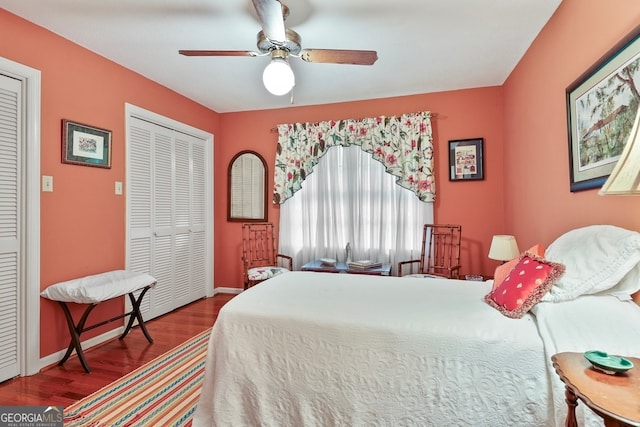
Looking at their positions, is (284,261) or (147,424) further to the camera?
(284,261)

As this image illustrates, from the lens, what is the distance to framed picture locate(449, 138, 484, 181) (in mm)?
3662

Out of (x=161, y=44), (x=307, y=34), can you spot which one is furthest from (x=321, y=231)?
(x=161, y=44)

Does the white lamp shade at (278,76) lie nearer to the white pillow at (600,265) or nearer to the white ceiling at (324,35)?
the white ceiling at (324,35)

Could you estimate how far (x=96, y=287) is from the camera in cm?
246

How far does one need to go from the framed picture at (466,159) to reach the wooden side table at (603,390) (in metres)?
2.88

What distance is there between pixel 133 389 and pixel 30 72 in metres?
2.38

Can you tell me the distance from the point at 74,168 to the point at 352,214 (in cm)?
284

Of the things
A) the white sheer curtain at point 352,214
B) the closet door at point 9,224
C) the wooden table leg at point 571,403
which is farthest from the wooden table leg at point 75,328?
the wooden table leg at point 571,403

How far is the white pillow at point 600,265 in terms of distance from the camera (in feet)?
4.58

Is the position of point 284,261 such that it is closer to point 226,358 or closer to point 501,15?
point 226,358

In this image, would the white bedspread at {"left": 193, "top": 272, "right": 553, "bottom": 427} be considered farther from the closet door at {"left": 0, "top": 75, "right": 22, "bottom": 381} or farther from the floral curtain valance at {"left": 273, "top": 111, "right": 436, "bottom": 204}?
the floral curtain valance at {"left": 273, "top": 111, "right": 436, "bottom": 204}

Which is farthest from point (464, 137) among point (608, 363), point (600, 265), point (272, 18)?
point (608, 363)

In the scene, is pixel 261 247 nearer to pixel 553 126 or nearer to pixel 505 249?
pixel 505 249

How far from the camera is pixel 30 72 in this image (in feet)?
7.73
